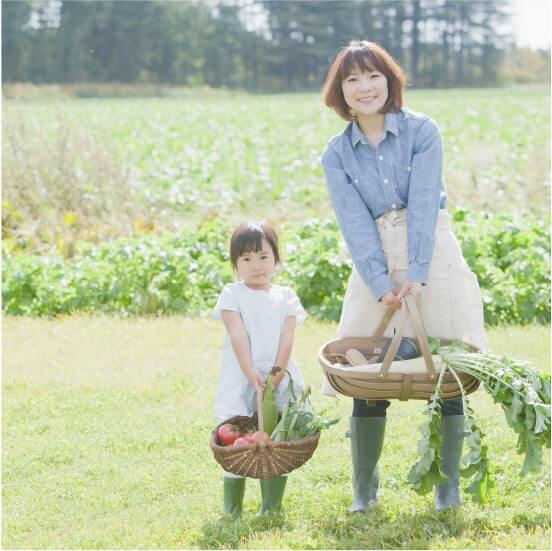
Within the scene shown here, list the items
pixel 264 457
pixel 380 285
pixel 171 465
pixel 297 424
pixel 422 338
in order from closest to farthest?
pixel 422 338, pixel 264 457, pixel 380 285, pixel 297 424, pixel 171 465

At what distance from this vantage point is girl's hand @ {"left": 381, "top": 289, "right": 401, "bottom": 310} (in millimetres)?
3605

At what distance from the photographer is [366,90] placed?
3689mm

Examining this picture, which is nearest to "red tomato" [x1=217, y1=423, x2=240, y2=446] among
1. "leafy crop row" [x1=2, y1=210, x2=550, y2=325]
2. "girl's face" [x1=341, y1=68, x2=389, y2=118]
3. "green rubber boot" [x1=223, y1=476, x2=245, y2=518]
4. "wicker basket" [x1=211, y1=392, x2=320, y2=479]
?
A: "wicker basket" [x1=211, y1=392, x2=320, y2=479]

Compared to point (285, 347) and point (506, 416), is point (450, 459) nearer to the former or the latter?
point (506, 416)

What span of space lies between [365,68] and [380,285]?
0.82 metres

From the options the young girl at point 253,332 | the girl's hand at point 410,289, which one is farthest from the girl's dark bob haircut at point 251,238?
the girl's hand at point 410,289

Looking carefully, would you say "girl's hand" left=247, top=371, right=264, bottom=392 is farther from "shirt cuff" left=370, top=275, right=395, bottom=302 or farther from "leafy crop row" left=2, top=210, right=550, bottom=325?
"leafy crop row" left=2, top=210, right=550, bottom=325

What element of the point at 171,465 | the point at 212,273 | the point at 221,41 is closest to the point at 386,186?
the point at 171,465

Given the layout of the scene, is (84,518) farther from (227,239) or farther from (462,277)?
(227,239)

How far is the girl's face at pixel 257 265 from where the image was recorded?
3840mm

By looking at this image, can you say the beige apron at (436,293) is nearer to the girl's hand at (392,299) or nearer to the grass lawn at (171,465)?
the girl's hand at (392,299)

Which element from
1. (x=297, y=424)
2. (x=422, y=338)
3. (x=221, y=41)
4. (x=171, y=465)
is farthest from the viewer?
(x=221, y=41)

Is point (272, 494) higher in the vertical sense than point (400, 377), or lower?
lower

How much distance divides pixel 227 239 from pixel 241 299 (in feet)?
13.4
